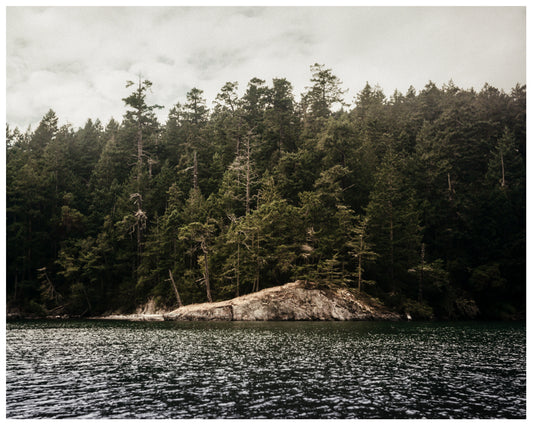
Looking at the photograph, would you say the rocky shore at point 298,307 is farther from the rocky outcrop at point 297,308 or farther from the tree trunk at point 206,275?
the tree trunk at point 206,275

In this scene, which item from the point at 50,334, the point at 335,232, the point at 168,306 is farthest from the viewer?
the point at 168,306

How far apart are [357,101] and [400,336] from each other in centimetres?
7605

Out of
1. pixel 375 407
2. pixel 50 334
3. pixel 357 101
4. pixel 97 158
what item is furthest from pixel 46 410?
pixel 357 101

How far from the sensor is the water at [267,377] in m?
14.3

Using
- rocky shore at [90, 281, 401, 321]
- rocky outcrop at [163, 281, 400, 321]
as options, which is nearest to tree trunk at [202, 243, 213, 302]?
rocky shore at [90, 281, 401, 321]

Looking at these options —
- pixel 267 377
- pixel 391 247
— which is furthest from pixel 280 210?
pixel 267 377

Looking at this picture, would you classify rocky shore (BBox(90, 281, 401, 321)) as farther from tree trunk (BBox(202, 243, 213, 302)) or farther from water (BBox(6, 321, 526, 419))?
water (BBox(6, 321, 526, 419))

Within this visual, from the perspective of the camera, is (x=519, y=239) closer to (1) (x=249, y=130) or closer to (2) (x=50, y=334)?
(1) (x=249, y=130)

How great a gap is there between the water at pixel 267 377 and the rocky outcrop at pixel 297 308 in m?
16.7

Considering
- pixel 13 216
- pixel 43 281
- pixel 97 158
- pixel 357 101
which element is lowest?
pixel 43 281

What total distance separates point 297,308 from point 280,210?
1448cm

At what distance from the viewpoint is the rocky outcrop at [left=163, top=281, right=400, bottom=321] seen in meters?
49.4

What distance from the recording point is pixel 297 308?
49656 mm

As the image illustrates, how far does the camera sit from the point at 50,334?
36469 mm
